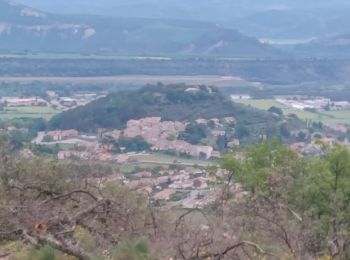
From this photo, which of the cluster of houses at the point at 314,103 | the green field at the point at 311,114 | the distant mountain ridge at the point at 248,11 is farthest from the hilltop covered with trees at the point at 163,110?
the distant mountain ridge at the point at 248,11

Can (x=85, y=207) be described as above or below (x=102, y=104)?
above

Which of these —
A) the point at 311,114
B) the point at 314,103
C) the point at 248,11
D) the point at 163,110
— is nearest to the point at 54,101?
the point at 163,110

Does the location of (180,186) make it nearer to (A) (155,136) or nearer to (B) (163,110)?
(A) (155,136)

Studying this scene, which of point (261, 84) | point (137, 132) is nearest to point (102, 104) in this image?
point (137, 132)

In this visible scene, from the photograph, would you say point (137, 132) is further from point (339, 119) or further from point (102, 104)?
point (339, 119)

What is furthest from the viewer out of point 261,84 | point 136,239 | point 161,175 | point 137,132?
point 261,84

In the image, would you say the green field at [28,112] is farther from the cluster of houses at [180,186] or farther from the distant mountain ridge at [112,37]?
the distant mountain ridge at [112,37]
